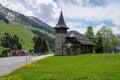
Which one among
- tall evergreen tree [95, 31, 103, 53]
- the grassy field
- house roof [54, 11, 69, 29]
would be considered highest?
house roof [54, 11, 69, 29]

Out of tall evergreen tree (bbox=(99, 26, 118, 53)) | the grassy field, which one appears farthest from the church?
the grassy field

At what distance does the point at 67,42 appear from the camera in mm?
92875

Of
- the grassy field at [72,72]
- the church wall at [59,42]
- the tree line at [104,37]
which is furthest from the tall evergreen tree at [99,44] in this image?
A: the grassy field at [72,72]

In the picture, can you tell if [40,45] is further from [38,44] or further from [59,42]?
[59,42]

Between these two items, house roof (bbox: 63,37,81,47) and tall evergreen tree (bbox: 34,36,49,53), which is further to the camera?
tall evergreen tree (bbox: 34,36,49,53)

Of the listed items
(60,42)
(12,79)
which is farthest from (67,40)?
(12,79)

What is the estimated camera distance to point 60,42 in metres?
93.4

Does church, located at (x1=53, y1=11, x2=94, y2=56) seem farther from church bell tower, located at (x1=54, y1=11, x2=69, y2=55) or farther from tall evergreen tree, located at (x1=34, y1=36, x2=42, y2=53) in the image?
tall evergreen tree, located at (x1=34, y1=36, x2=42, y2=53)

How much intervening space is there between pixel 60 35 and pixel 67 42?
12.7 ft

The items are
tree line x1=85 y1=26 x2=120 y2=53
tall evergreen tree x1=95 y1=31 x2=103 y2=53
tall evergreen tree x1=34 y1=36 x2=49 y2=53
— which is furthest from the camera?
tall evergreen tree x1=34 y1=36 x2=49 y2=53

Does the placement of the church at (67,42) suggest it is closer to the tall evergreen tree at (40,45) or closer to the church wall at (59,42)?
the church wall at (59,42)

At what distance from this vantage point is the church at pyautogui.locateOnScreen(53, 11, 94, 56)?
90.3m

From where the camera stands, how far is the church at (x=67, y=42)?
296ft

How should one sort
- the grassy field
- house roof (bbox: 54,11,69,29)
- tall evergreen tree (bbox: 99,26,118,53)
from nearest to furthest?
1. the grassy field
2. house roof (bbox: 54,11,69,29)
3. tall evergreen tree (bbox: 99,26,118,53)
